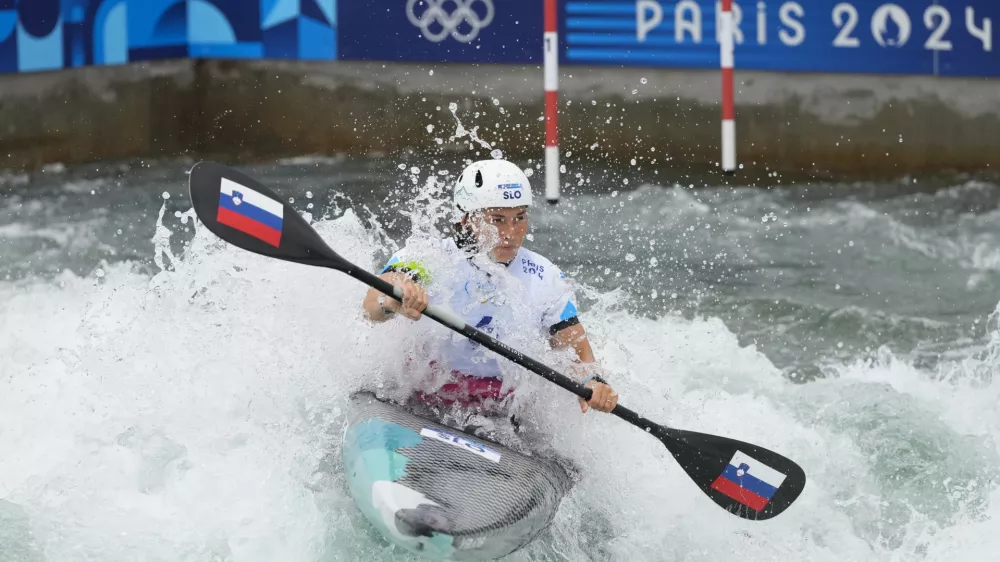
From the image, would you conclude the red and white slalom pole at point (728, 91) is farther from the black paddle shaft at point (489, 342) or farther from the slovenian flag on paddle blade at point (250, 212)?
the slovenian flag on paddle blade at point (250, 212)

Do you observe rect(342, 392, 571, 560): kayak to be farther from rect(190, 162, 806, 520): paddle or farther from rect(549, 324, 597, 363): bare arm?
rect(549, 324, 597, 363): bare arm

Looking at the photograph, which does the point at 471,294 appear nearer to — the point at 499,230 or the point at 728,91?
the point at 499,230

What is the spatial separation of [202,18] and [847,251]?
16.8 feet

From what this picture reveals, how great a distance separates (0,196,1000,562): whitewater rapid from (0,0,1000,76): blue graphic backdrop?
3.23m

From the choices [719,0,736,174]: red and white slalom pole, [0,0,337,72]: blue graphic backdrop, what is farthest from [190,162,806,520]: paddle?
[0,0,337,72]: blue graphic backdrop

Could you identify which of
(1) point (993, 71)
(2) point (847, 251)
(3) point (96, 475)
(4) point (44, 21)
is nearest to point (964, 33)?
(1) point (993, 71)

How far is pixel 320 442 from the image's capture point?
14.2ft

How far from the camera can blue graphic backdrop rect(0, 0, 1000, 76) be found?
8.93 m

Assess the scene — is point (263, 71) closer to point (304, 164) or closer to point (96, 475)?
point (304, 164)

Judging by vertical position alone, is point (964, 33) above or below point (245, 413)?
above

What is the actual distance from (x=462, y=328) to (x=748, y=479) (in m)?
1.20

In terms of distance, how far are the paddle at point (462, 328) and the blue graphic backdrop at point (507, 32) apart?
512 centimetres

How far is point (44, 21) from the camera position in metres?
9.30

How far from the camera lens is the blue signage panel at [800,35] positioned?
938cm
